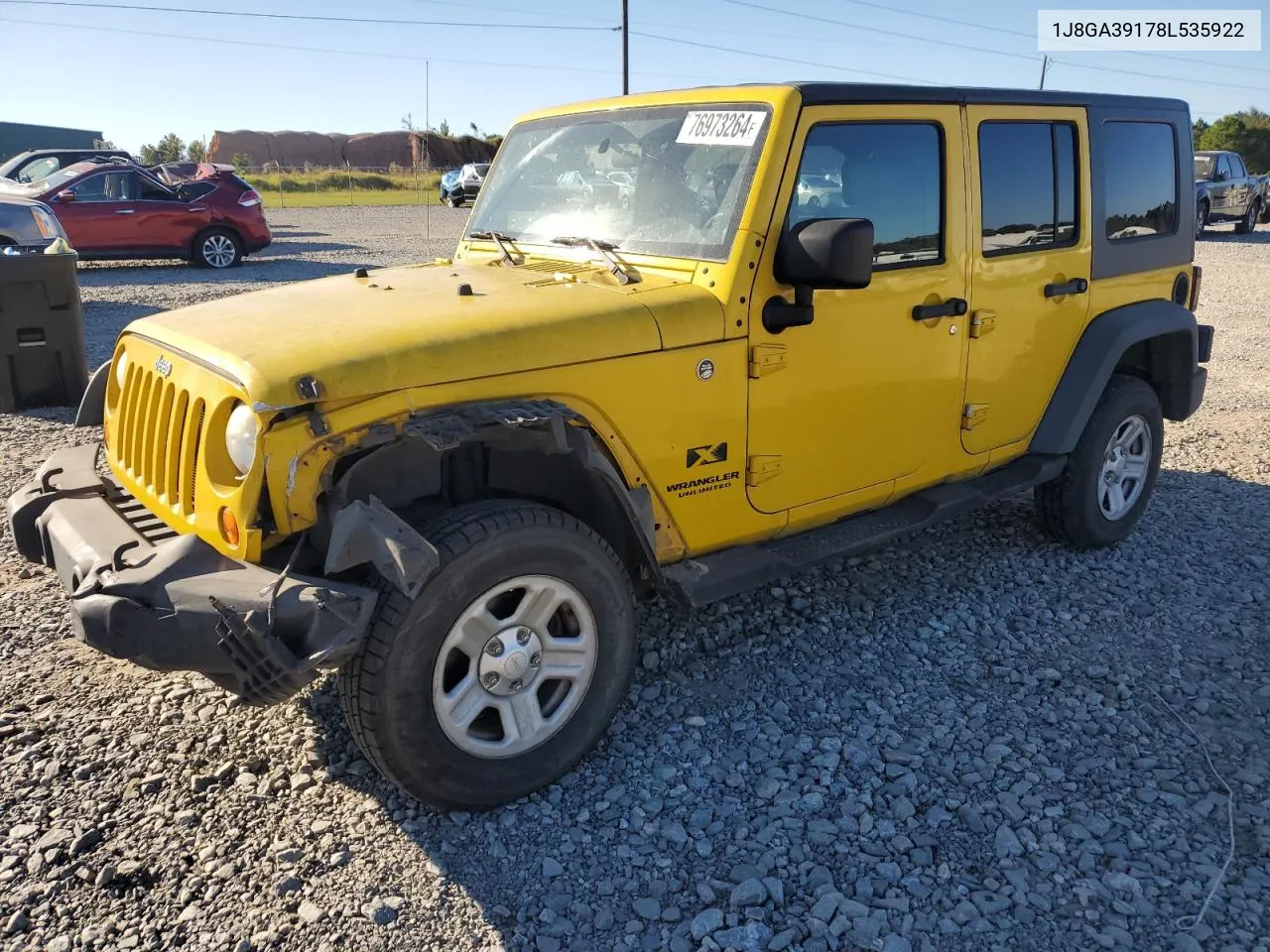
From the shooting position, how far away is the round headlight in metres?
2.79

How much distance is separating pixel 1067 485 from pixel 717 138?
2.55 metres

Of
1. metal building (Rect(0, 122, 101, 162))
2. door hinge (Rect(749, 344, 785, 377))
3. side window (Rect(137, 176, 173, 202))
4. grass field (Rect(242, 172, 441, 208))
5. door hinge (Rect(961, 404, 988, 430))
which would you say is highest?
metal building (Rect(0, 122, 101, 162))

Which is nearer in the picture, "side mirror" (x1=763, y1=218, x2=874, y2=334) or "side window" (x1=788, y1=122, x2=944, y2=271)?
"side mirror" (x1=763, y1=218, x2=874, y2=334)

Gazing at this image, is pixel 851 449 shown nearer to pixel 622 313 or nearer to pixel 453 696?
pixel 622 313

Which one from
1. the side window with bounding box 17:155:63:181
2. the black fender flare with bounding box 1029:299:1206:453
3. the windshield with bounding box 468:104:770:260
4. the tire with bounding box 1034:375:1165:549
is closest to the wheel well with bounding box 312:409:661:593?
the windshield with bounding box 468:104:770:260

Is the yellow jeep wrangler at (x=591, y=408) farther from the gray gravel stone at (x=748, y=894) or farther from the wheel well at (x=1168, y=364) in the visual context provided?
the gray gravel stone at (x=748, y=894)

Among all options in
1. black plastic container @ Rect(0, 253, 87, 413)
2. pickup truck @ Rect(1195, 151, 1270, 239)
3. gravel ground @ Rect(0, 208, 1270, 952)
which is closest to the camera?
gravel ground @ Rect(0, 208, 1270, 952)

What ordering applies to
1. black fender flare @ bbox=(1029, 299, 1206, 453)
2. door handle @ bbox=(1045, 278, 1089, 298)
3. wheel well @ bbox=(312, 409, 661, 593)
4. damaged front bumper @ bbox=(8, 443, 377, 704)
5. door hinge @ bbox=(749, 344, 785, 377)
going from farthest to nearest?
1. black fender flare @ bbox=(1029, 299, 1206, 453)
2. door handle @ bbox=(1045, 278, 1089, 298)
3. door hinge @ bbox=(749, 344, 785, 377)
4. wheel well @ bbox=(312, 409, 661, 593)
5. damaged front bumper @ bbox=(8, 443, 377, 704)

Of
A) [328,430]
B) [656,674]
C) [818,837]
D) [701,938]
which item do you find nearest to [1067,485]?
[656,674]

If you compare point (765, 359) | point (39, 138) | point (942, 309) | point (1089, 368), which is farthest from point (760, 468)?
point (39, 138)

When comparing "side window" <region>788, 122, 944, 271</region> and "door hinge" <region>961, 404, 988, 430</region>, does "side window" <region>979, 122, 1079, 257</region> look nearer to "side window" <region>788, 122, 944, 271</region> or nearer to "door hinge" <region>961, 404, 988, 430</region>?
"side window" <region>788, 122, 944, 271</region>

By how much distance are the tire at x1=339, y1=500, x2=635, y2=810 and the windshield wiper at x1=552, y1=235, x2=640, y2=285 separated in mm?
920

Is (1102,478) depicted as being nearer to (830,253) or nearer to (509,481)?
(830,253)

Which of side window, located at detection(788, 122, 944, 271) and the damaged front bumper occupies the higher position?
side window, located at detection(788, 122, 944, 271)
